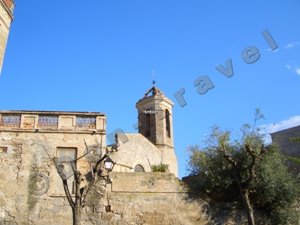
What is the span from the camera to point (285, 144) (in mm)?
19484

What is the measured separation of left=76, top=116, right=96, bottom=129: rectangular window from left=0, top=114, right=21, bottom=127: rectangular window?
2.35 m

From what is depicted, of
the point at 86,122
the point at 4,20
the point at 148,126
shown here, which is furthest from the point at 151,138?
the point at 4,20

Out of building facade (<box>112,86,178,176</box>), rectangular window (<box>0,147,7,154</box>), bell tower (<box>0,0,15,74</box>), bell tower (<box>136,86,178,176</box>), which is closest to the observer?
bell tower (<box>0,0,15,74</box>)

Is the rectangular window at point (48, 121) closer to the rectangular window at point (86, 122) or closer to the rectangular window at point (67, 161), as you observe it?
the rectangular window at point (86, 122)

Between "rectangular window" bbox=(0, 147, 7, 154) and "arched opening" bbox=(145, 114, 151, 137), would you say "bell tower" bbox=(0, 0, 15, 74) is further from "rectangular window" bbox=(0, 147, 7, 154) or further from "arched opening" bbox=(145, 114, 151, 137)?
"arched opening" bbox=(145, 114, 151, 137)

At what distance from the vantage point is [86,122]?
49.9ft

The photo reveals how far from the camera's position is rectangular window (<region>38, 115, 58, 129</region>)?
14.9 meters

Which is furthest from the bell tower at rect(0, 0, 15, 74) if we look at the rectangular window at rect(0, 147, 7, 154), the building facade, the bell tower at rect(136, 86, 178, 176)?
the bell tower at rect(136, 86, 178, 176)

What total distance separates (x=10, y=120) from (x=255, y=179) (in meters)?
10.1

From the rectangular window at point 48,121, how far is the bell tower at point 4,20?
2869mm

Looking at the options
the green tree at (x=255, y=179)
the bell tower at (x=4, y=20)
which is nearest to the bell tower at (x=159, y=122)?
the green tree at (x=255, y=179)

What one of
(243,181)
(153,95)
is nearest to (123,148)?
(153,95)

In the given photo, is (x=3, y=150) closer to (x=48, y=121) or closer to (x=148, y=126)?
(x=48, y=121)

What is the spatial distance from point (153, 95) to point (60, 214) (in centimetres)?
1905
